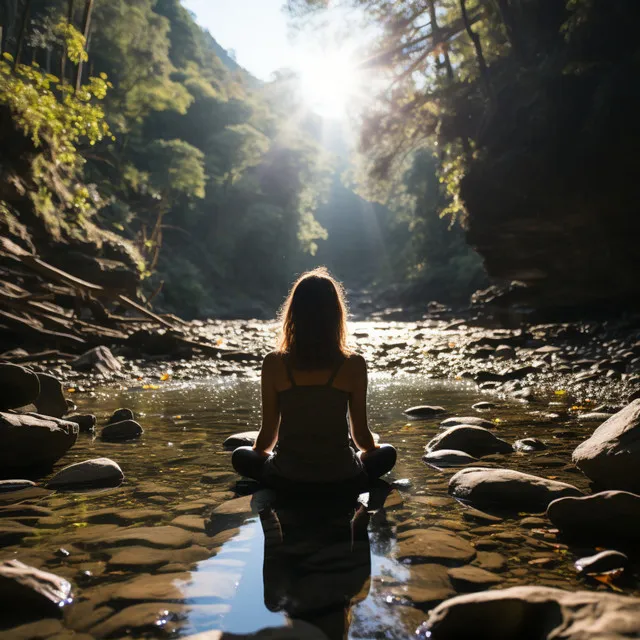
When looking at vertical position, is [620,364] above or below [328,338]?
below

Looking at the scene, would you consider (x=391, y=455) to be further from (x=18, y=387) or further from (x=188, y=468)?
(x=18, y=387)

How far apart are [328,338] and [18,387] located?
2.65m

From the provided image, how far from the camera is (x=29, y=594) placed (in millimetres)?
1998

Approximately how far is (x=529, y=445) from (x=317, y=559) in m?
2.66

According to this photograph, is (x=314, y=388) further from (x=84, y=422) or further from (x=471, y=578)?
(x=84, y=422)

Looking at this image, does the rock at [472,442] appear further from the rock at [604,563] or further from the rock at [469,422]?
the rock at [604,563]

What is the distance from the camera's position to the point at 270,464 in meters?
3.52

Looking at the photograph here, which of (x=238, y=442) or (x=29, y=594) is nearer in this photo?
(x=29, y=594)

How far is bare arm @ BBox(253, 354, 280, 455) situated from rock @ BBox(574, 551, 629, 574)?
70.2 inches

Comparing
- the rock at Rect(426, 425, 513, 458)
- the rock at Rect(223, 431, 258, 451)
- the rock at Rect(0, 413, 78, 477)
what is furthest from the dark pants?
the rock at Rect(0, 413, 78, 477)

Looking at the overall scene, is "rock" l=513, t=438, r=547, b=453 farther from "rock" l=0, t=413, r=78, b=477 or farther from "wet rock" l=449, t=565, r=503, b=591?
"rock" l=0, t=413, r=78, b=477

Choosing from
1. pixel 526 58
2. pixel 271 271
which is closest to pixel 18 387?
pixel 526 58

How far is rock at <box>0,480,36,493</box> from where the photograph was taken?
11.6 feet

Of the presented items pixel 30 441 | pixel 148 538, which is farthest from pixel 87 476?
pixel 148 538
